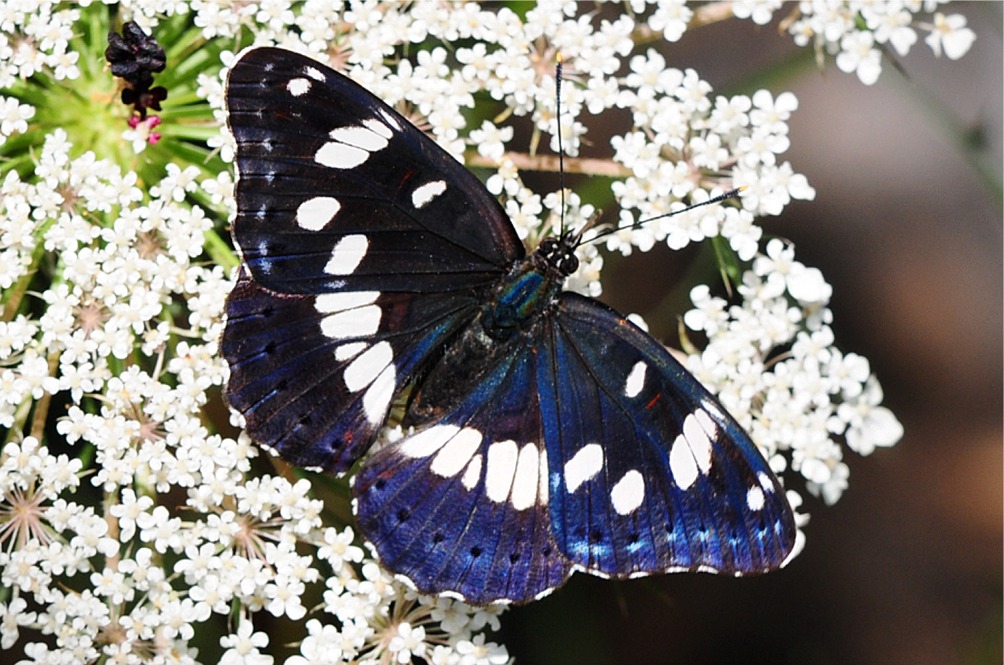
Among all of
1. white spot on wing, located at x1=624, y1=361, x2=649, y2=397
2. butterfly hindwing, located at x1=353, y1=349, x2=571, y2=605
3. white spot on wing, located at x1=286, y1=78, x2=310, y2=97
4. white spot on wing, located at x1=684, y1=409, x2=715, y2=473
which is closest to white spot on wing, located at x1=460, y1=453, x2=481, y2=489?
butterfly hindwing, located at x1=353, y1=349, x2=571, y2=605

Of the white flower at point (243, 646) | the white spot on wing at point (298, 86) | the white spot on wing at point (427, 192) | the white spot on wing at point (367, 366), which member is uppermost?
the white spot on wing at point (298, 86)

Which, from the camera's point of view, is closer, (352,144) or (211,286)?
(352,144)

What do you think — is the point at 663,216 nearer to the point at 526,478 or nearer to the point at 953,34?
the point at 526,478

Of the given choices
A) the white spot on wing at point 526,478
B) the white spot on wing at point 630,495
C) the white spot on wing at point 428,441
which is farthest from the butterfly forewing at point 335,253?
the white spot on wing at point 630,495

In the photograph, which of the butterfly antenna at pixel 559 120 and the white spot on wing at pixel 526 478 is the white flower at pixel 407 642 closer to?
the white spot on wing at pixel 526 478

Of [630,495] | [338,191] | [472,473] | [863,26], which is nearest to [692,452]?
[630,495]
